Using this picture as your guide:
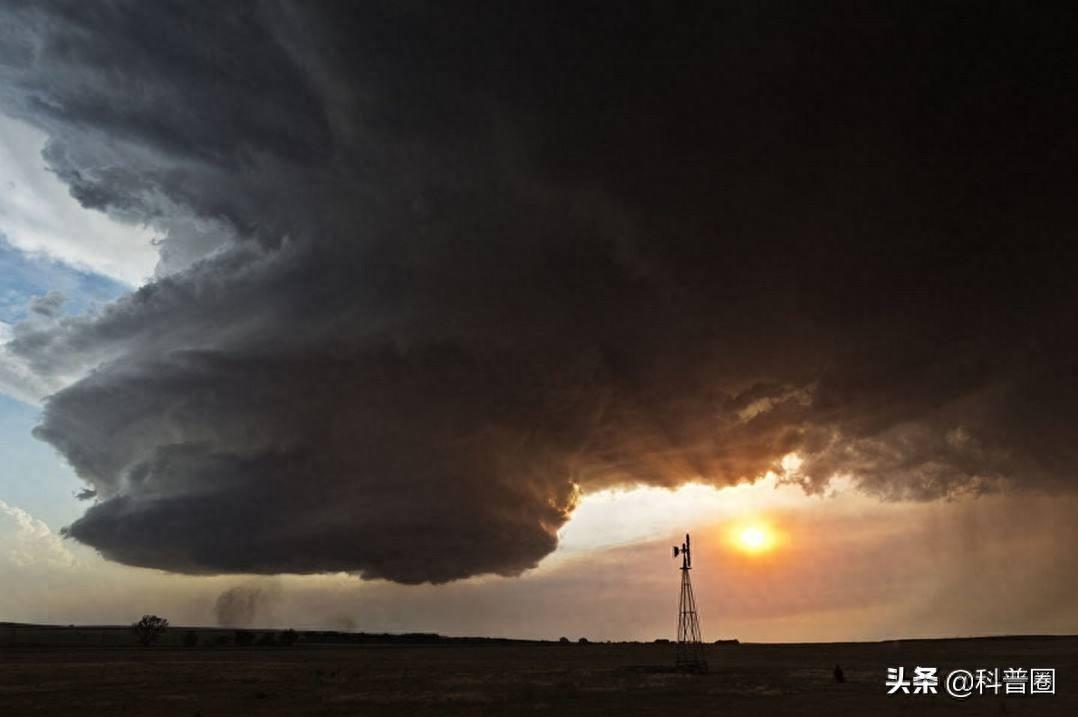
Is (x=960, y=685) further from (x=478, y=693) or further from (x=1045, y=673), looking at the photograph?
(x=478, y=693)

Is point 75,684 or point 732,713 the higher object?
point 732,713

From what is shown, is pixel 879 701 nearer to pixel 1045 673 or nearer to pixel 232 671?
pixel 1045 673

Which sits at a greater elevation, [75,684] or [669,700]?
[669,700]

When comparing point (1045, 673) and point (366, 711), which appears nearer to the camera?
point (366, 711)

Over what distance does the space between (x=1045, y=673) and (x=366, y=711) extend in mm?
61954

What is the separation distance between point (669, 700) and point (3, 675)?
252 ft

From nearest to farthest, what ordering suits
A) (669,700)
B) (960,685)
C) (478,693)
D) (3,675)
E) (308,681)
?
(669,700), (478,693), (960,685), (308,681), (3,675)

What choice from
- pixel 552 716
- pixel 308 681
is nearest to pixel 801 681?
pixel 552 716

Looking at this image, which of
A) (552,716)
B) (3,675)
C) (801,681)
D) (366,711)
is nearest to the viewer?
(552,716)

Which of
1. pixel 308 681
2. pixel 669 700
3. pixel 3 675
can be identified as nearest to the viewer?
pixel 669 700

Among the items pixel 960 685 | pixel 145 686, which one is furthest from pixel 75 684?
pixel 960 685

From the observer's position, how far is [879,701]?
171ft

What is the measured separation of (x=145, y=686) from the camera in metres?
71.8

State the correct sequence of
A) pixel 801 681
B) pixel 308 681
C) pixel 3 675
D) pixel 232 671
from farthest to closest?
pixel 232 671 < pixel 3 675 < pixel 308 681 < pixel 801 681
